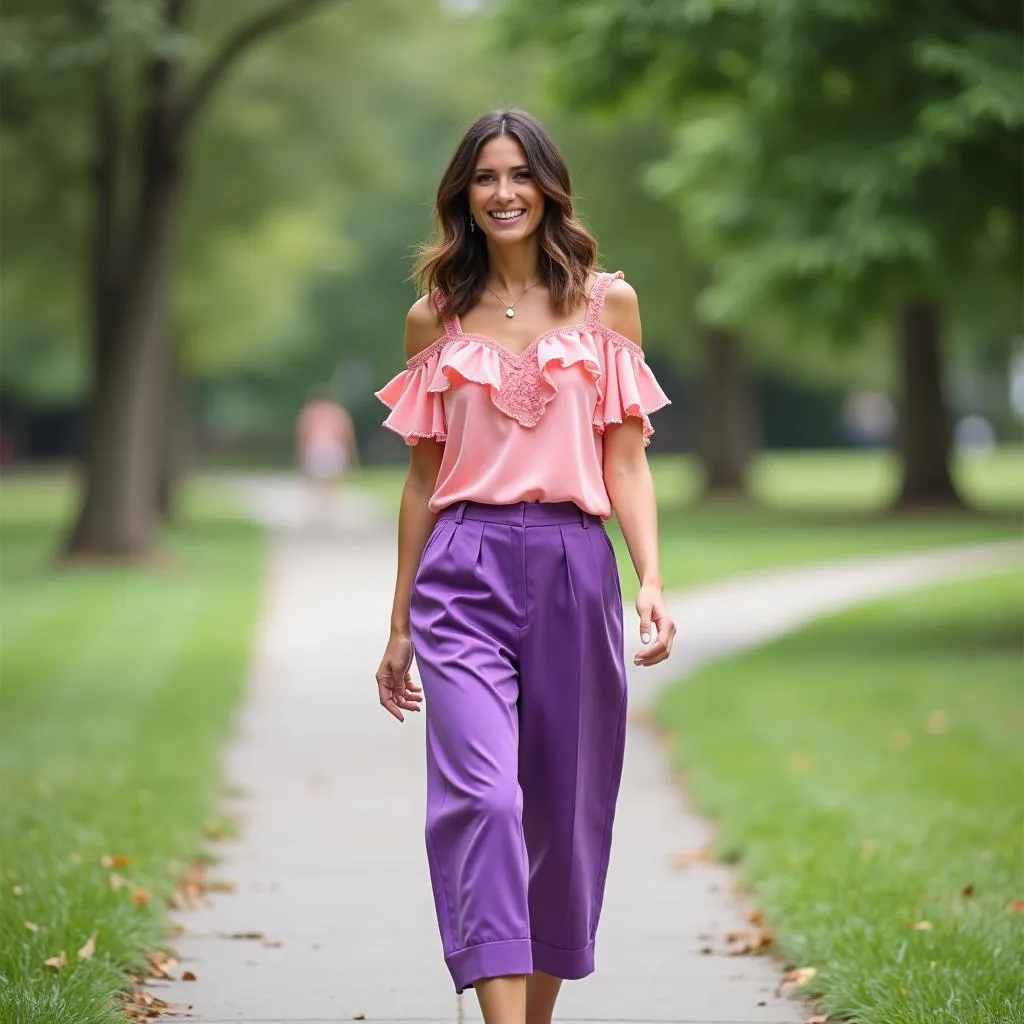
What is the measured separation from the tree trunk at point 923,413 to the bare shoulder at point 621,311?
25.2m

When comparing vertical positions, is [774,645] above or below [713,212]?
below

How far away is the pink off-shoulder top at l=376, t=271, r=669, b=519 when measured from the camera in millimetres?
4262

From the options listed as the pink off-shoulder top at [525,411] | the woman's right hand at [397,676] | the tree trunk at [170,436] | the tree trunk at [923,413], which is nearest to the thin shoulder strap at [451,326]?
the pink off-shoulder top at [525,411]

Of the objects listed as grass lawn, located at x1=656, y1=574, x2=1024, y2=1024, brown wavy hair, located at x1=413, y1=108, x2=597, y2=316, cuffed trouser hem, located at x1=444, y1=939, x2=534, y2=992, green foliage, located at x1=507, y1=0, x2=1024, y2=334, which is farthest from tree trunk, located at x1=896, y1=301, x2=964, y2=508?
cuffed trouser hem, located at x1=444, y1=939, x2=534, y2=992

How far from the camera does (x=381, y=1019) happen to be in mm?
5027

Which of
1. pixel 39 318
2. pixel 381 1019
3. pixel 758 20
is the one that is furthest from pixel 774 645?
pixel 39 318

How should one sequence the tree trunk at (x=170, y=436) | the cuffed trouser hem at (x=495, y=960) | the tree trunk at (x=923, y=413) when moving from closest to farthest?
1. the cuffed trouser hem at (x=495, y=960)
2. the tree trunk at (x=923, y=413)
3. the tree trunk at (x=170, y=436)

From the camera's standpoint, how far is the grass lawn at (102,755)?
541 centimetres

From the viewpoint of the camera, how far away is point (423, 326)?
4.46 meters

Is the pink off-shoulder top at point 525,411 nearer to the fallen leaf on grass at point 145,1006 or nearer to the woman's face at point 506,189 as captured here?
the woman's face at point 506,189

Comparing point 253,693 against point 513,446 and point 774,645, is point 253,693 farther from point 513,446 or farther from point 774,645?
point 513,446

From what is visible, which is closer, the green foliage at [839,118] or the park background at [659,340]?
the park background at [659,340]

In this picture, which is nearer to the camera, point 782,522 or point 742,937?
point 742,937

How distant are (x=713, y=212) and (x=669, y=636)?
10.8 metres
